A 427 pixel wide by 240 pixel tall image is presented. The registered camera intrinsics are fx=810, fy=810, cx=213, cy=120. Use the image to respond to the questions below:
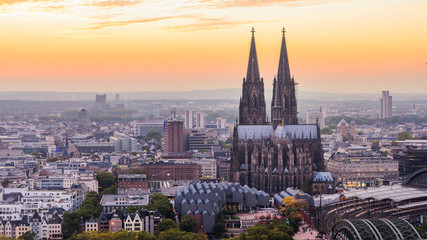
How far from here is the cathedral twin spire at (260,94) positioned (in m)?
147

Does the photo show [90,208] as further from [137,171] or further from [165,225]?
[137,171]

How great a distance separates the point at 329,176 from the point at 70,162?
6022 centimetres

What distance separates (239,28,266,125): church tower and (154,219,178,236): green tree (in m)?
50.9

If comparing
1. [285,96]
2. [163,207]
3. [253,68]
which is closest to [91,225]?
[163,207]

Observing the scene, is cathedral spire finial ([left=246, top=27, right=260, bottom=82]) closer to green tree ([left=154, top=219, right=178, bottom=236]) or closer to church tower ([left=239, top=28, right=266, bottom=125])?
church tower ([left=239, top=28, right=266, bottom=125])

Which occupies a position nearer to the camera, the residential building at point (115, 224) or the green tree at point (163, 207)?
the residential building at point (115, 224)

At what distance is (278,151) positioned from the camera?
135375 millimetres

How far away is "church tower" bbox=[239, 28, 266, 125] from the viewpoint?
148m

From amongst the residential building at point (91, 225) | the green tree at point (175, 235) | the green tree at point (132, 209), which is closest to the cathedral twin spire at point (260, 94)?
the green tree at point (132, 209)

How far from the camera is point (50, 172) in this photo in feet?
507

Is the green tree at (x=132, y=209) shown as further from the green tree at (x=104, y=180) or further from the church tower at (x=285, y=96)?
the church tower at (x=285, y=96)

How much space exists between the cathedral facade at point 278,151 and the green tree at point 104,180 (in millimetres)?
24649

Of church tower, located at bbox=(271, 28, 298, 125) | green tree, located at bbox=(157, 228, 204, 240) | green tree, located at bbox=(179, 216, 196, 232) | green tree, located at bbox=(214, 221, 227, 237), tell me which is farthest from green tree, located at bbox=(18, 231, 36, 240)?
church tower, located at bbox=(271, 28, 298, 125)

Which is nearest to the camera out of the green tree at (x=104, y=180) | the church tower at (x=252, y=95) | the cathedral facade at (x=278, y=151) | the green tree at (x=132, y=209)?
the green tree at (x=132, y=209)
